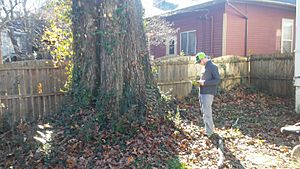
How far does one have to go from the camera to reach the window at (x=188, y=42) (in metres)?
17.5

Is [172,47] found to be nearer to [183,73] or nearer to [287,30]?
[287,30]

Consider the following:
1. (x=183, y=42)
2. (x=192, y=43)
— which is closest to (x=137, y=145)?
(x=192, y=43)

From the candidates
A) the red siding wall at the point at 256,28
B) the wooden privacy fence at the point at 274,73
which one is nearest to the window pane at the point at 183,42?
the red siding wall at the point at 256,28

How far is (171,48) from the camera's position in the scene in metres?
19.2

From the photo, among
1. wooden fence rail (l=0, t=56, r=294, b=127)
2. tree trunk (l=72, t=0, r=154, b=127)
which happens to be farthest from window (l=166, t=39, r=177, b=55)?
tree trunk (l=72, t=0, r=154, b=127)

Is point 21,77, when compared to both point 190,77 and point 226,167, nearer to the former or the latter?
point 226,167

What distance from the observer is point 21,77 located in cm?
779

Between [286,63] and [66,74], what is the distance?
8.75 m

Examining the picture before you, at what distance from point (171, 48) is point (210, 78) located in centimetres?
1283

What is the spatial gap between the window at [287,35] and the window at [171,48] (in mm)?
6336

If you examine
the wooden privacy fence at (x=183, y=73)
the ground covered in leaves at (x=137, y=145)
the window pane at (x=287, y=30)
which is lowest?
the ground covered in leaves at (x=137, y=145)

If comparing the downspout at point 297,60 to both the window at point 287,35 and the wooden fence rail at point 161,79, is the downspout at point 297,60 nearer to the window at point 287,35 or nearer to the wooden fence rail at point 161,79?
the wooden fence rail at point 161,79

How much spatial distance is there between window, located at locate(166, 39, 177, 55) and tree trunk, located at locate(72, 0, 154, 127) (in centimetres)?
1189

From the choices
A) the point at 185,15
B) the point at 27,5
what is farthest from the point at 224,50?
the point at 27,5
